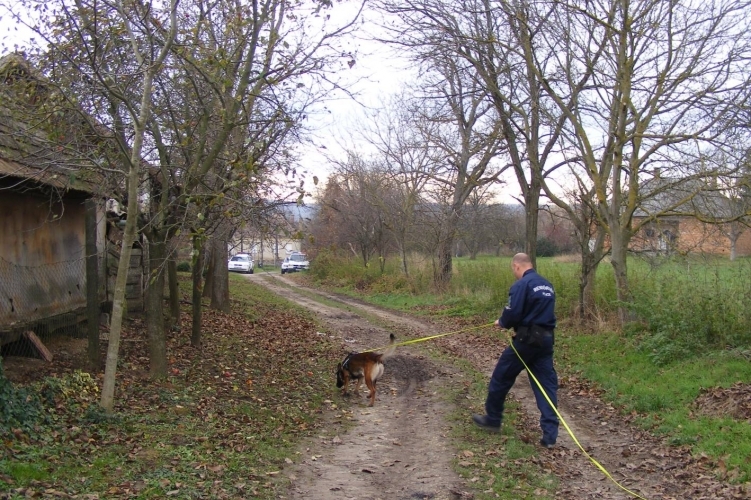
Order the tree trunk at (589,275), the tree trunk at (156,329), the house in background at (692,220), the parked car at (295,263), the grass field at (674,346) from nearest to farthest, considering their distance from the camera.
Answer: the grass field at (674,346), the tree trunk at (156,329), the house in background at (692,220), the tree trunk at (589,275), the parked car at (295,263)

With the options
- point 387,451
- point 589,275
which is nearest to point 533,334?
point 387,451

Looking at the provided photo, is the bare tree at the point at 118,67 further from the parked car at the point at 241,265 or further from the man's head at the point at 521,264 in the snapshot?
the parked car at the point at 241,265

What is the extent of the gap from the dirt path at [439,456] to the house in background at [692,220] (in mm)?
4591

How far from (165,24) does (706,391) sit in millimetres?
9164

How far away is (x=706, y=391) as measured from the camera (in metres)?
9.24

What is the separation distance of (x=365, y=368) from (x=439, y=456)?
2.97 meters

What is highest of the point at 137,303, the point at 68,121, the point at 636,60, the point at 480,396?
the point at 636,60

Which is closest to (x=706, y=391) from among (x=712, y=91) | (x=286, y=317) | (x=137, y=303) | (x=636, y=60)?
(x=712, y=91)

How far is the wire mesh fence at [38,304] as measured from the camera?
9.28 m

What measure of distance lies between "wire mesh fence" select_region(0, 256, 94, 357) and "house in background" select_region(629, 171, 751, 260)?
11.4m

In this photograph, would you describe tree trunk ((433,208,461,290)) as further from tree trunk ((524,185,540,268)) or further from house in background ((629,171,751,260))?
house in background ((629,171,751,260))

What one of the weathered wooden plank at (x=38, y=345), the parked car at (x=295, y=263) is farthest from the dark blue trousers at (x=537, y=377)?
the parked car at (x=295, y=263)

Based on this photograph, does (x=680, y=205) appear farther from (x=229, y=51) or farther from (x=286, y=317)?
(x=286, y=317)

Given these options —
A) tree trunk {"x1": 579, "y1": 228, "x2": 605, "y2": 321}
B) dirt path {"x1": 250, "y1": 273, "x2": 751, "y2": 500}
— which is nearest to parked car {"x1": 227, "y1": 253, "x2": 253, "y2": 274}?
tree trunk {"x1": 579, "y1": 228, "x2": 605, "y2": 321}
